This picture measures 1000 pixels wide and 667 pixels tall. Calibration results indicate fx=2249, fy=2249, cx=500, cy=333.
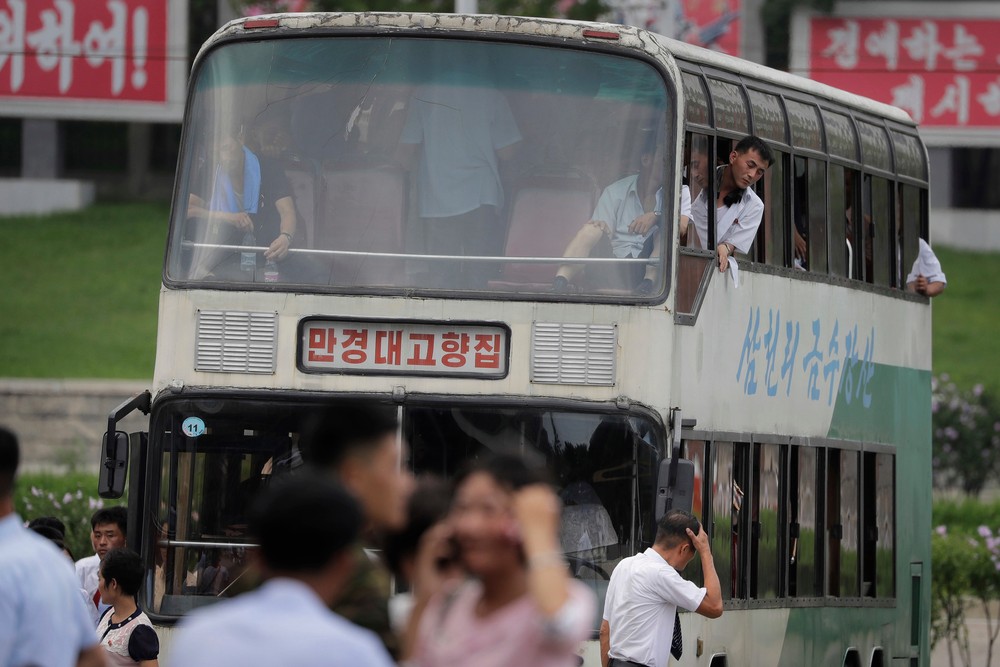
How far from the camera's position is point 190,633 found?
4812 millimetres

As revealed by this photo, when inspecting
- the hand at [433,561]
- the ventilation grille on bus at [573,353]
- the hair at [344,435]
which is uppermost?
the ventilation grille on bus at [573,353]

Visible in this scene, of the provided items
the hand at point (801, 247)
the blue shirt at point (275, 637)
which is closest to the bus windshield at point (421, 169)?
the hand at point (801, 247)

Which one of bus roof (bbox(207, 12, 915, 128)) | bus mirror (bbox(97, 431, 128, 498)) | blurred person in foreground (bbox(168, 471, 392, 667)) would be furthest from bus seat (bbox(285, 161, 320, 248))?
blurred person in foreground (bbox(168, 471, 392, 667))

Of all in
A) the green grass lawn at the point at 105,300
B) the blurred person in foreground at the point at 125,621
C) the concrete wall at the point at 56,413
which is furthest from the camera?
the green grass lawn at the point at 105,300

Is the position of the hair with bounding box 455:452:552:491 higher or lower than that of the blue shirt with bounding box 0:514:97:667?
higher

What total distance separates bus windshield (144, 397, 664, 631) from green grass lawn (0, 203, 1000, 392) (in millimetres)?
28627

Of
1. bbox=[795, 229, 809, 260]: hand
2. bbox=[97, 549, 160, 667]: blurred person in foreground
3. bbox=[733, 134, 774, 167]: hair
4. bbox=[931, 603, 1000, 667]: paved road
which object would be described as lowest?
bbox=[931, 603, 1000, 667]: paved road

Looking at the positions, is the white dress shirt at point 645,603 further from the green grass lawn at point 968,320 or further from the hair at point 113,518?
the green grass lawn at point 968,320

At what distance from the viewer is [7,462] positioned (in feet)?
21.2

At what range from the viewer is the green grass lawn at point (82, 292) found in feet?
139

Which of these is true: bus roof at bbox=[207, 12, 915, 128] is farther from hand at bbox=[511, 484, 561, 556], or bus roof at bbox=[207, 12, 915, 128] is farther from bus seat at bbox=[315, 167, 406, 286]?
hand at bbox=[511, 484, 561, 556]

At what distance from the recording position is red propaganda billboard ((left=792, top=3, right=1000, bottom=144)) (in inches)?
1839

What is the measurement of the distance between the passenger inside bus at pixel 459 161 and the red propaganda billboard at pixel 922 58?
35.3 metres

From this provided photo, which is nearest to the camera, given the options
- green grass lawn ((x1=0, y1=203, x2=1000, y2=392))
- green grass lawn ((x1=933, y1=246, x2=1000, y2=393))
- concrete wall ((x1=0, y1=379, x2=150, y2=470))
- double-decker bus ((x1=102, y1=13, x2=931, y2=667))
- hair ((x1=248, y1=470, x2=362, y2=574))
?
hair ((x1=248, y1=470, x2=362, y2=574))
